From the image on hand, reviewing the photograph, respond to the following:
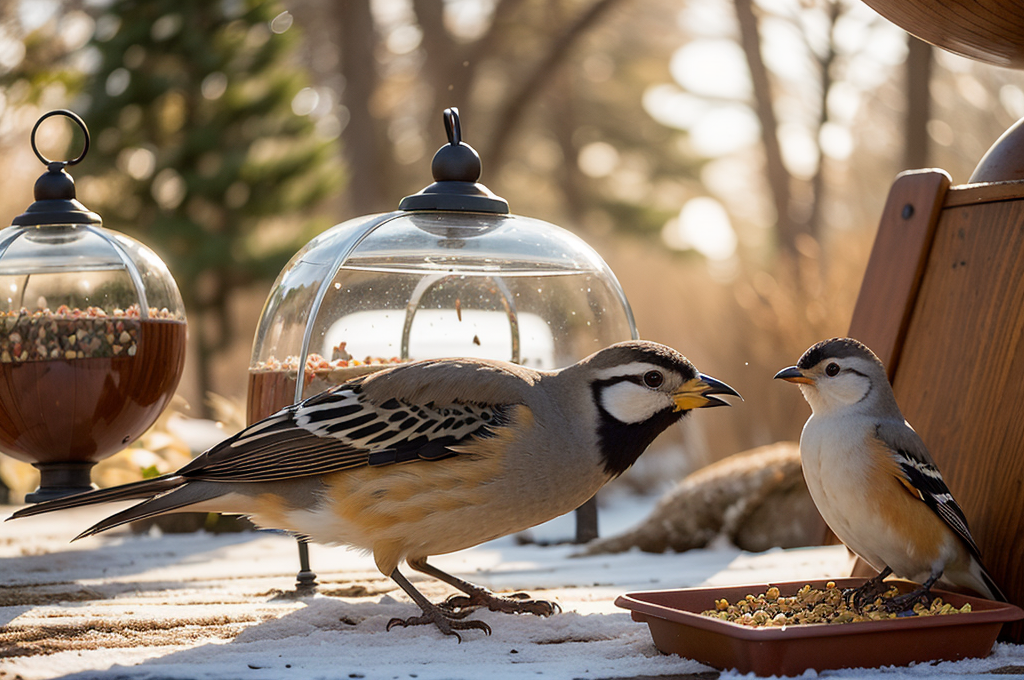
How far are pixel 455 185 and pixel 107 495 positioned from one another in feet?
5.06

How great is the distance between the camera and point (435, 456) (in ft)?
8.43

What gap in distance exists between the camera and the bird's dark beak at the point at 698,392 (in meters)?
2.66

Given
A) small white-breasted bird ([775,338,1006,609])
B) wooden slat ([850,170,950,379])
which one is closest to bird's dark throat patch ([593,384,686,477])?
small white-breasted bird ([775,338,1006,609])

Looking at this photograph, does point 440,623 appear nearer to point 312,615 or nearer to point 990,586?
point 312,615

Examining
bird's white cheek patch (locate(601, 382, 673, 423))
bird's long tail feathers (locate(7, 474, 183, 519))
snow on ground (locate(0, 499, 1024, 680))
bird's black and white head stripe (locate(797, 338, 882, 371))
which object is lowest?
snow on ground (locate(0, 499, 1024, 680))

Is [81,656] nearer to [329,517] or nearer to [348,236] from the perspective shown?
[329,517]

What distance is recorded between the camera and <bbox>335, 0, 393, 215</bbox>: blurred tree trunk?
13820 mm

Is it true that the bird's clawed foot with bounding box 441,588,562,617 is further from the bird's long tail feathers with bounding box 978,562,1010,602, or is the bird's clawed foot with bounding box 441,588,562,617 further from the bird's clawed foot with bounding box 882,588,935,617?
the bird's long tail feathers with bounding box 978,562,1010,602

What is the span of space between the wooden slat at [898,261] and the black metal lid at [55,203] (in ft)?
8.59

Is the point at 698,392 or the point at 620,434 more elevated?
the point at 698,392

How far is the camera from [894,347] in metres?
2.95

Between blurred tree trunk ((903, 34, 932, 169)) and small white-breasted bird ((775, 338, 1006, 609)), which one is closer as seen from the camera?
small white-breasted bird ((775, 338, 1006, 609))

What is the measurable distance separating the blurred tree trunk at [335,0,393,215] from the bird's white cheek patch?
1155 centimetres

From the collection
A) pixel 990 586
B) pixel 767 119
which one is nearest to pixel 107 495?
pixel 990 586
